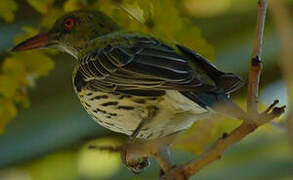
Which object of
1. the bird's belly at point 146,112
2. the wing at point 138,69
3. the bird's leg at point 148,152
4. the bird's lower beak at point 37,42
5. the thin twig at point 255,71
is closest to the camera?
the thin twig at point 255,71

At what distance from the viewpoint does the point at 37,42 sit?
→ 10.7 ft

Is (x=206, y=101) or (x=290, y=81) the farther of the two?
(x=206, y=101)

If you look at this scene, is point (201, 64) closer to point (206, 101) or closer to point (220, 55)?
point (206, 101)

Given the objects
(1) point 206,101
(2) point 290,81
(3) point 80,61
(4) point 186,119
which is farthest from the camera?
(3) point 80,61

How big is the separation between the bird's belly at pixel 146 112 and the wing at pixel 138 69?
0.04 meters

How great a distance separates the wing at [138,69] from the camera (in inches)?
101

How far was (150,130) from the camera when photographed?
2.91 meters

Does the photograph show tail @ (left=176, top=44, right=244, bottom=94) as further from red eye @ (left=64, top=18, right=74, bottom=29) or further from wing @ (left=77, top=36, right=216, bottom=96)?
red eye @ (left=64, top=18, right=74, bottom=29)

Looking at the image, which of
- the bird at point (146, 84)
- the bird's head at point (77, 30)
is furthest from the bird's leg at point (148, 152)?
the bird's head at point (77, 30)

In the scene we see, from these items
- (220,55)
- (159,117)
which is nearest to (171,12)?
(159,117)

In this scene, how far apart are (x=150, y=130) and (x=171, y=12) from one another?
56cm

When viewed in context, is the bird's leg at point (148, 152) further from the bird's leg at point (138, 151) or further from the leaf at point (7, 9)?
the leaf at point (7, 9)

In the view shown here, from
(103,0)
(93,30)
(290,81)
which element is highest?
(93,30)

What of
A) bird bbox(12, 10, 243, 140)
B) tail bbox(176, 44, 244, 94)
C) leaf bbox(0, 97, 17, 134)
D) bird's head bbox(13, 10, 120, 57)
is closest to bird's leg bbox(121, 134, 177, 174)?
bird bbox(12, 10, 243, 140)
